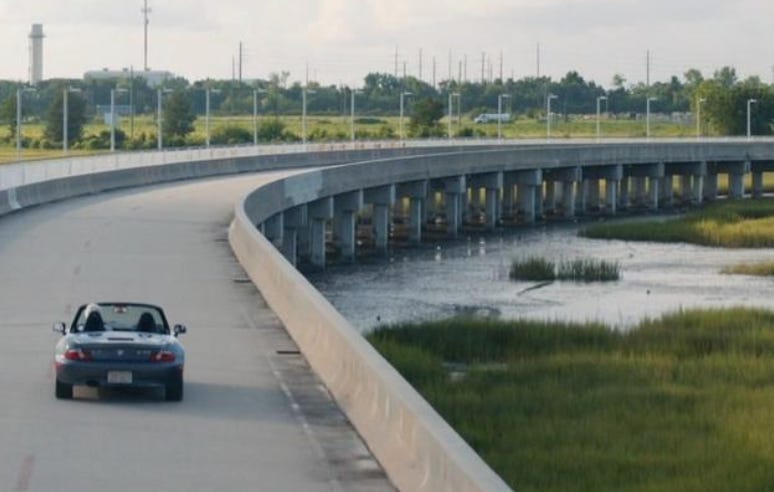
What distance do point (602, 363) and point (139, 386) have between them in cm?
1088

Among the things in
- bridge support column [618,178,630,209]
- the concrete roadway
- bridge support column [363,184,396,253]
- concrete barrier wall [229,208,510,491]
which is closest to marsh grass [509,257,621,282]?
bridge support column [363,184,396,253]

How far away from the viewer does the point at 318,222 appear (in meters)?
71.0

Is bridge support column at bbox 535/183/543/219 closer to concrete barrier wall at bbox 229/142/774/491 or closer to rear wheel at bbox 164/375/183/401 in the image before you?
concrete barrier wall at bbox 229/142/774/491

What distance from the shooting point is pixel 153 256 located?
45188 millimetres

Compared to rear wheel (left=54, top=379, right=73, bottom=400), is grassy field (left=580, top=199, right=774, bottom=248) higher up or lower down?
lower down

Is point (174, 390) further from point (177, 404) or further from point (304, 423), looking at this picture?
point (304, 423)

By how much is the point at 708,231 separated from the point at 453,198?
1340 centimetres

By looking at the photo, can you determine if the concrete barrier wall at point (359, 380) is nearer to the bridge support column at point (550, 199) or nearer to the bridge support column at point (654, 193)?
the bridge support column at point (550, 199)

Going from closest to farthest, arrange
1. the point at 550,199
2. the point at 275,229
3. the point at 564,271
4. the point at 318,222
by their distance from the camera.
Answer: the point at 564,271 → the point at 275,229 → the point at 318,222 → the point at 550,199

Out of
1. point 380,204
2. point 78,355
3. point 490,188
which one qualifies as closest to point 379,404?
point 78,355

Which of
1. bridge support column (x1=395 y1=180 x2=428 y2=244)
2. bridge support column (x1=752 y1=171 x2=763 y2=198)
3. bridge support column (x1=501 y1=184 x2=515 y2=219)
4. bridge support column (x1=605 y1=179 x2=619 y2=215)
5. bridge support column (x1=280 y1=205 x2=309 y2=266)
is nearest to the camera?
bridge support column (x1=280 y1=205 x2=309 y2=266)

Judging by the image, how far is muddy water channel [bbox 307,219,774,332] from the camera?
5000cm

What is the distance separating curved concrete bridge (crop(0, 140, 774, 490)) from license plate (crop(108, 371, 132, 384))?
0.34m

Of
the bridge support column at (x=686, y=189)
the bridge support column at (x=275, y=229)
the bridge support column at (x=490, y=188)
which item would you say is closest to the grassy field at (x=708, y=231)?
the bridge support column at (x=490, y=188)
